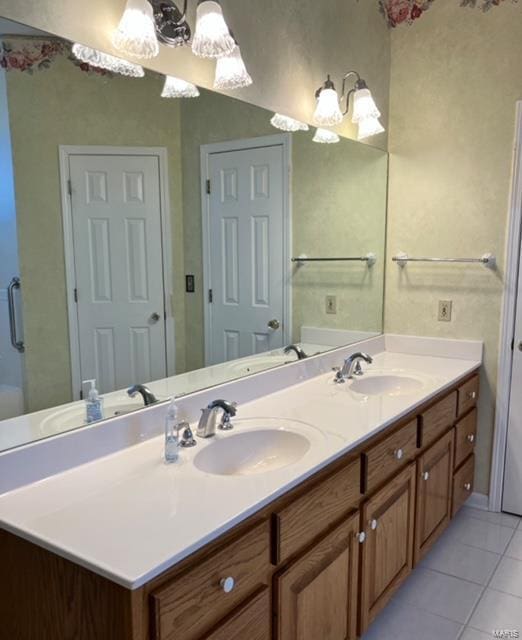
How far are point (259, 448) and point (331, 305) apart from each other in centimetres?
109

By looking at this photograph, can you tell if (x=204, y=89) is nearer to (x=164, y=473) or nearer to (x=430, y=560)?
(x=164, y=473)

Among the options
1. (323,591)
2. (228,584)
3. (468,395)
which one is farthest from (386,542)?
(468,395)

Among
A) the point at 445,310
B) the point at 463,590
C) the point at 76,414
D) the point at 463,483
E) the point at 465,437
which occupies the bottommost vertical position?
the point at 463,590

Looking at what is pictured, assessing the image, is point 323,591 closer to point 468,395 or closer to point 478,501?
point 468,395

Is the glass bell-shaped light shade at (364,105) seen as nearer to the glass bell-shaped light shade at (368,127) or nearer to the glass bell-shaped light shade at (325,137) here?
the glass bell-shaped light shade at (368,127)

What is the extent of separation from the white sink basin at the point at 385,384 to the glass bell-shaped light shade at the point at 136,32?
1.51 metres

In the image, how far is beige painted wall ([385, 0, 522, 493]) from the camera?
246cm

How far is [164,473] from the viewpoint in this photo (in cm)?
125

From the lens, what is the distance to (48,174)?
4.28ft

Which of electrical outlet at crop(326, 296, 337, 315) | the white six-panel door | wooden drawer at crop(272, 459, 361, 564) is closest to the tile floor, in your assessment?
wooden drawer at crop(272, 459, 361, 564)

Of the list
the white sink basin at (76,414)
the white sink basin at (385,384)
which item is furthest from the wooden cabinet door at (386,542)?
the white sink basin at (76,414)

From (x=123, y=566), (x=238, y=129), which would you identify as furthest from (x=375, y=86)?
(x=123, y=566)

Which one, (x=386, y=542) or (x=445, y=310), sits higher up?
(x=445, y=310)

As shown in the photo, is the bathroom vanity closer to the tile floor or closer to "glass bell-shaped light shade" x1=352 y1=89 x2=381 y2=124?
the tile floor
